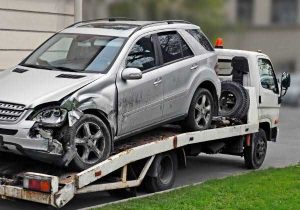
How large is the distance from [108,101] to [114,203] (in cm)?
115

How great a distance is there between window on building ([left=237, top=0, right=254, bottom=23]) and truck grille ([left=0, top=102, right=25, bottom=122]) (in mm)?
7940

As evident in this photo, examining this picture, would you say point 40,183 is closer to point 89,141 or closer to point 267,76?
point 89,141

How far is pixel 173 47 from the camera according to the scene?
26.0 ft

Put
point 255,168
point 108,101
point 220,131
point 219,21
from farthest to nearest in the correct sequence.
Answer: point 219,21 < point 255,168 < point 220,131 < point 108,101

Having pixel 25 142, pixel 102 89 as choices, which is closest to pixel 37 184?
pixel 25 142

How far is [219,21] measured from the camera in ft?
41.6

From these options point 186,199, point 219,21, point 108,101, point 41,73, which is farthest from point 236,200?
point 219,21

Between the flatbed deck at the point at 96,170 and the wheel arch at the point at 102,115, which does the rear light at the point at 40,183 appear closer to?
the flatbed deck at the point at 96,170

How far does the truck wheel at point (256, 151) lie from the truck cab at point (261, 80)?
22cm

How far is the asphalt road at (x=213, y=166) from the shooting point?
7.01m

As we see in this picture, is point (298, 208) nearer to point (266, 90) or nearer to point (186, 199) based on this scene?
point (186, 199)

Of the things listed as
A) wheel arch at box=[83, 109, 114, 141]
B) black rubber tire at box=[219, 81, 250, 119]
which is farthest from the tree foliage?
wheel arch at box=[83, 109, 114, 141]

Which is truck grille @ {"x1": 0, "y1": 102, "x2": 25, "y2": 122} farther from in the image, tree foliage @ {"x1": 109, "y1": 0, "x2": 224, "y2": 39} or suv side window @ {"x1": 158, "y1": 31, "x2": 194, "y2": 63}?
tree foliage @ {"x1": 109, "y1": 0, "x2": 224, "y2": 39}

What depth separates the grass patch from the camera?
263 inches
